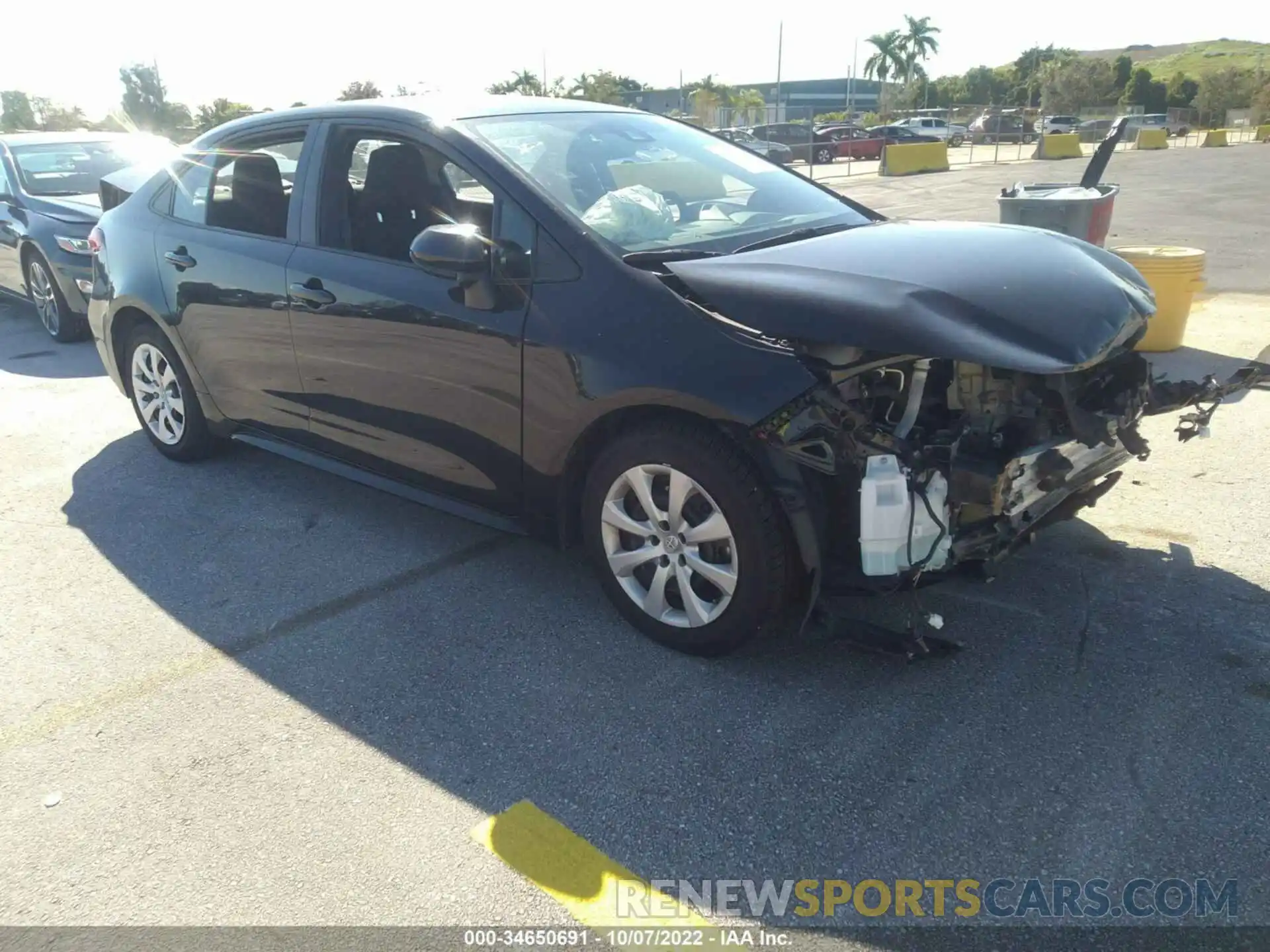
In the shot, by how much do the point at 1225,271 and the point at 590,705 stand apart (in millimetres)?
9638

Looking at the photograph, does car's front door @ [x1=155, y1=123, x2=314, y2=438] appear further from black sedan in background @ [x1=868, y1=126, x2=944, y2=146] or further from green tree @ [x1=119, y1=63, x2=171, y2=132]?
green tree @ [x1=119, y1=63, x2=171, y2=132]

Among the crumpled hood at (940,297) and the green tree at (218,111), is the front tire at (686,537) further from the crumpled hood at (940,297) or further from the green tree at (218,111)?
the green tree at (218,111)

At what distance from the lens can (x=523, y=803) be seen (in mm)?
2652

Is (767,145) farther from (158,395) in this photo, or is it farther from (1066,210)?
(158,395)

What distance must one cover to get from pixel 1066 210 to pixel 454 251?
520cm

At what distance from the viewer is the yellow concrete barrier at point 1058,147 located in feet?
110

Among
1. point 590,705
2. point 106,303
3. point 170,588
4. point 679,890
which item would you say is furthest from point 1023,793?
point 106,303

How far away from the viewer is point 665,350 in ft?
9.84

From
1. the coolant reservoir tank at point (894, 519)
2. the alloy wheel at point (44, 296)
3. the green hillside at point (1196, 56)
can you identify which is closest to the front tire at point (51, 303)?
the alloy wheel at point (44, 296)

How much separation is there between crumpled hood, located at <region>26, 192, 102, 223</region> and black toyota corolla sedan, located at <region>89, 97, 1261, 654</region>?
4456mm

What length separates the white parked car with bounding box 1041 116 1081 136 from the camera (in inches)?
1777

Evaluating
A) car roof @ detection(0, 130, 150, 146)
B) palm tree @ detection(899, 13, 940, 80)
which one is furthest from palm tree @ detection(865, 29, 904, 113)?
car roof @ detection(0, 130, 150, 146)

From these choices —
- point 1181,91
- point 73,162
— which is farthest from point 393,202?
point 1181,91

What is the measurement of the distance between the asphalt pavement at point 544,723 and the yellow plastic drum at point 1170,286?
94.5 inches
